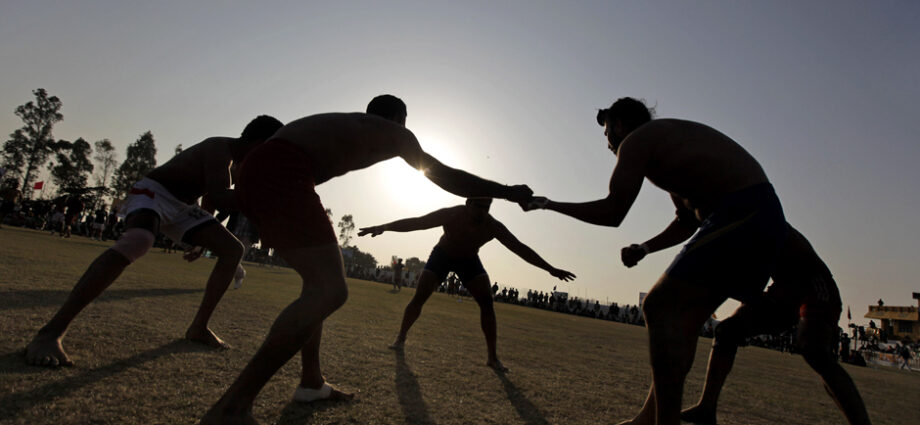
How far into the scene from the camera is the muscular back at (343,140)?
229cm

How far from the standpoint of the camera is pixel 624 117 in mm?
2916

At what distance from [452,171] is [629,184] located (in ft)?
3.18

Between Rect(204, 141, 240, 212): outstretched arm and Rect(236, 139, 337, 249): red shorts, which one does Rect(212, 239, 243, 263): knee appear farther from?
Rect(236, 139, 337, 249): red shorts

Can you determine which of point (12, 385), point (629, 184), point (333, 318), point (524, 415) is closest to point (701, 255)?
point (629, 184)

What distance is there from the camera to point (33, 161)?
176 feet

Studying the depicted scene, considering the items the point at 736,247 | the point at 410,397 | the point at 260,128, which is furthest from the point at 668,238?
the point at 260,128

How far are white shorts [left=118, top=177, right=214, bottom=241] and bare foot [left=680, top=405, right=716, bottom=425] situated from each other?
4.30m

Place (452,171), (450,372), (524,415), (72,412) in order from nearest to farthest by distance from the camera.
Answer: (72,412), (452,171), (524,415), (450,372)

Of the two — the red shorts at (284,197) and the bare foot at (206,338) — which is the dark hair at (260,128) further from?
the bare foot at (206,338)

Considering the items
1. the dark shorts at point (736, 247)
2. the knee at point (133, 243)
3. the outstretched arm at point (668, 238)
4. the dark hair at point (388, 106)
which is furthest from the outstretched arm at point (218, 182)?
the dark shorts at point (736, 247)

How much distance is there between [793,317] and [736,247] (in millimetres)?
1892

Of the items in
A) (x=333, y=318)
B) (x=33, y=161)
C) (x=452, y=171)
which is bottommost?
(x=333, y=318)

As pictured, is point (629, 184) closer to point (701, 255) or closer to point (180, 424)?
point (701, 255)

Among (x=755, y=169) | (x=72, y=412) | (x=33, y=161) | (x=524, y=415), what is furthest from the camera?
(x=33, y=161)
